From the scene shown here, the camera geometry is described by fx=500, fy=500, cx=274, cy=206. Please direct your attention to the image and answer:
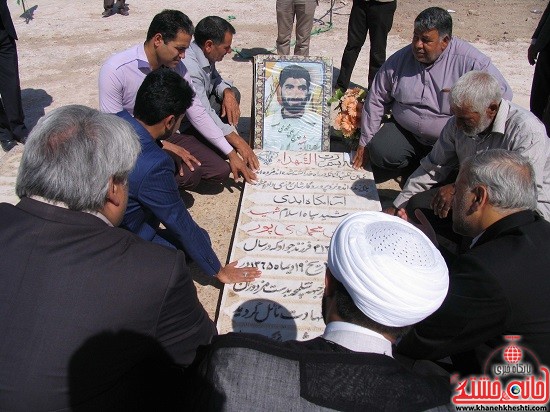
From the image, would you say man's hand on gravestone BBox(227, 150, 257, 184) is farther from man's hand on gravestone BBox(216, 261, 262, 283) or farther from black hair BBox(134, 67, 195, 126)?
black hair BBox(134, 67, 195, 126)

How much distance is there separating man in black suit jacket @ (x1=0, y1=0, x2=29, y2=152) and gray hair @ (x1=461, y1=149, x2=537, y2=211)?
4688 mm

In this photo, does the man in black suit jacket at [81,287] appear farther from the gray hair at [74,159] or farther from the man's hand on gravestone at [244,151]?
the man's hand on gravestone at [244,151]

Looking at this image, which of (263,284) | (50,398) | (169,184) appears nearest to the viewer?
(50,398)

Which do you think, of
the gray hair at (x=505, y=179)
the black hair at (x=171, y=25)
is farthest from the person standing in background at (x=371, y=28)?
the gray hair at (x=505, y=179)

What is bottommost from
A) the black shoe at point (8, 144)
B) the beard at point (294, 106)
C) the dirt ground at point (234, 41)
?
the black shoe at point (8, 144)

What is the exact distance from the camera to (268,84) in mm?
5008

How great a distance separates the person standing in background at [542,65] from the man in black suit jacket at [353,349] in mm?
4221

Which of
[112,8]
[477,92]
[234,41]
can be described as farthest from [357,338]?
[112,8]

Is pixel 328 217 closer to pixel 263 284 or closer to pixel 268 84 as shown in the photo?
pixel 263 284

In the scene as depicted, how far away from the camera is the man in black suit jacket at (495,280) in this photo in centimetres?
198

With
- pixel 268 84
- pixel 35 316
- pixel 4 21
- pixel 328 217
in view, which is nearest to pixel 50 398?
pixel 35 316

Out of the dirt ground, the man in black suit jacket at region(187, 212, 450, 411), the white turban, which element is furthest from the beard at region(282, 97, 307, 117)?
the white turban

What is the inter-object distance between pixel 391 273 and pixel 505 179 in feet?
3.64

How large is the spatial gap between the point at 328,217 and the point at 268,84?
1.72 meters
